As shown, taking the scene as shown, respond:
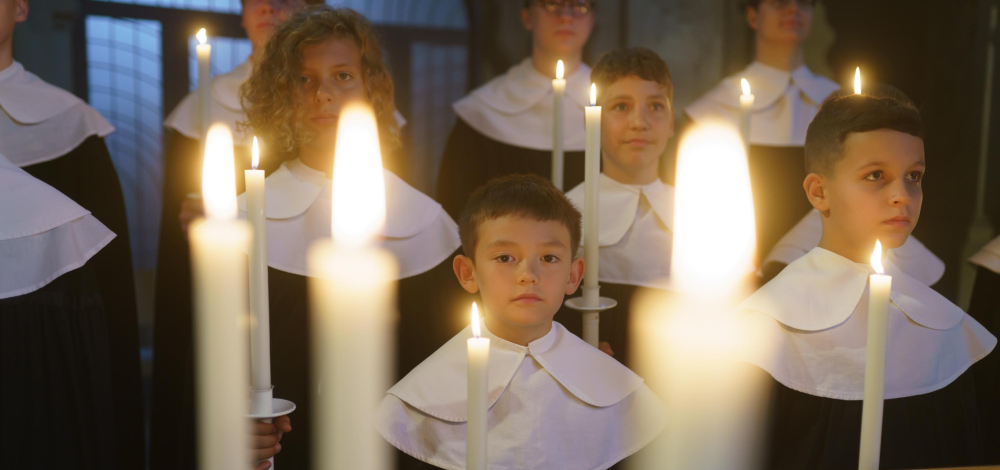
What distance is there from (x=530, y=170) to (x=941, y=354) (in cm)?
193

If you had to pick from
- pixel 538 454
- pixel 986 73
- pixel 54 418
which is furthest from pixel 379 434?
pixel 986 73

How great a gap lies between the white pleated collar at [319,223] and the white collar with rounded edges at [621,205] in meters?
0.44

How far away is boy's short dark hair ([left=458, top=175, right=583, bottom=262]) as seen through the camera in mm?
1880

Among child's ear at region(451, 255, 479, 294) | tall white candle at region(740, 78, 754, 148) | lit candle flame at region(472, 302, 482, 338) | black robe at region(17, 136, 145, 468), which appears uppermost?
tall white candle at region(740, 78, 754, 148)

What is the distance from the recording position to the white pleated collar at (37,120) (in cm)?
267

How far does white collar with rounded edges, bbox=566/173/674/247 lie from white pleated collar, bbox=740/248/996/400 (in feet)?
2.40

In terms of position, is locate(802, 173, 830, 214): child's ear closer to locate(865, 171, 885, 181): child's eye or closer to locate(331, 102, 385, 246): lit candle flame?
locate(865, 171, 885, 181): child's eye

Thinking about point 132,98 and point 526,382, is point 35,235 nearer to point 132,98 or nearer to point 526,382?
point 526,382

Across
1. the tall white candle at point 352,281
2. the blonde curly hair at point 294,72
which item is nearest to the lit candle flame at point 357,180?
the tall white candle at point 352,281

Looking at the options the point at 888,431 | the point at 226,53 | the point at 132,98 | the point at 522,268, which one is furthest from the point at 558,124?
the point at 132,98

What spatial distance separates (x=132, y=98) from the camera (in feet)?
17.8

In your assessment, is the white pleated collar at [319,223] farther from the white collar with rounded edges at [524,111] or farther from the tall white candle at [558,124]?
the white collar with rounded edges at [524,111]

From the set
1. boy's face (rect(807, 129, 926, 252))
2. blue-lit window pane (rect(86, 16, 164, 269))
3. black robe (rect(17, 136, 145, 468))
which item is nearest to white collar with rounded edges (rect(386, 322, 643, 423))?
boy's face (rect(807, 129, 926, 252))

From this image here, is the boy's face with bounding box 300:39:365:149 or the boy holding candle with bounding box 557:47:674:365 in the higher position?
the boy's face with bounding box 300:39:365:149
